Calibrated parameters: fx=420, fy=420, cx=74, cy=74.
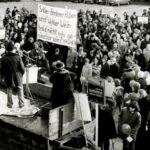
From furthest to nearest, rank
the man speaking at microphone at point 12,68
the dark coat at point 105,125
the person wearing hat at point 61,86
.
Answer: the man speaking at microphone at point 12,68 < the person wearing hat at point 61,86 < the dark coat at point 105,125

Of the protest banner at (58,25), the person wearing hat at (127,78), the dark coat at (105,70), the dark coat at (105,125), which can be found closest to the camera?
the dark coat at (105,125)

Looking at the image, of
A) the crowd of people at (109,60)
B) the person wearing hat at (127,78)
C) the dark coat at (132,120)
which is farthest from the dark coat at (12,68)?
the dark coat at (132,120)

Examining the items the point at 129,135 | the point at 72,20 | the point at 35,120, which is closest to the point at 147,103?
the point at 129,135

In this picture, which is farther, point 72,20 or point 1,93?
point 1,93

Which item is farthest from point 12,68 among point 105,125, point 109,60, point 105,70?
point 105,125

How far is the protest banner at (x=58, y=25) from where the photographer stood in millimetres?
12203

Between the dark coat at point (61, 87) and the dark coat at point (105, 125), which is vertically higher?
the dark coat at point (61, 87)

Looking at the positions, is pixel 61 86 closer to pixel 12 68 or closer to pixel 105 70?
pixel 12 68

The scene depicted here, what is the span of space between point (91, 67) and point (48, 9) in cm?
223

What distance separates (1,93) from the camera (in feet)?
45.8

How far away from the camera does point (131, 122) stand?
939 centimetres

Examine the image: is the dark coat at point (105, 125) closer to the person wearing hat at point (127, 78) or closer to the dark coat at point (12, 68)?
the person wearing hat at point (127, 78)

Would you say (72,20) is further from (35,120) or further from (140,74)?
(35,120)

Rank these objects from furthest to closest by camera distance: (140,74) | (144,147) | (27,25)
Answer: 1. (27,25)
2. (140,74)
3. (144,147)
